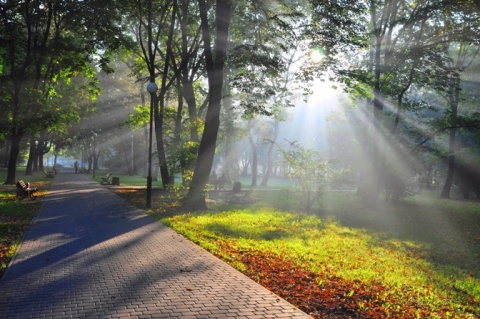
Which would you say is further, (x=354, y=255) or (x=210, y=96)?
(x=210, y=96)

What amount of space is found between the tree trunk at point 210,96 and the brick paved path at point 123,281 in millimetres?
5528

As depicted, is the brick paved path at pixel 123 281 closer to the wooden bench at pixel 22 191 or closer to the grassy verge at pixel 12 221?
the grassy verge at pixel 12 221

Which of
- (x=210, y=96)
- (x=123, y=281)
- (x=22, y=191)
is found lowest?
(x=123, y=281)

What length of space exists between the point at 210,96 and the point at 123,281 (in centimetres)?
1049

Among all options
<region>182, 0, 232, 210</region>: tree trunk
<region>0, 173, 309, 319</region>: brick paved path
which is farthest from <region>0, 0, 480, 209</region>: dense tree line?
<region>0, 173, 309, 319</region>: brick paved path

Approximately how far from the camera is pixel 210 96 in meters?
15.6

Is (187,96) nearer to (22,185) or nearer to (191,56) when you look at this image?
(191,56)

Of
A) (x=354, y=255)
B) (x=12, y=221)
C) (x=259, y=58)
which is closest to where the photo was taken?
(x=354, y=255)

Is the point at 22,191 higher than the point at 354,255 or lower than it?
higher

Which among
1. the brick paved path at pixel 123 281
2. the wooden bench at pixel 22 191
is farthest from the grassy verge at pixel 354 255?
the wooden bench at pixel 22 191

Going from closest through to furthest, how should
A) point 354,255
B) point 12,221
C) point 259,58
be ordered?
point 354,255 → point 12,221 → point 259,58

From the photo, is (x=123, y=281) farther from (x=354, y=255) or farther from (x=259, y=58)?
(x=259, y=58)

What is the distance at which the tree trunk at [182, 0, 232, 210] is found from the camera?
1514 centimetres

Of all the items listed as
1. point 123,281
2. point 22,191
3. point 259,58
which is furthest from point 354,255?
point 22,191
